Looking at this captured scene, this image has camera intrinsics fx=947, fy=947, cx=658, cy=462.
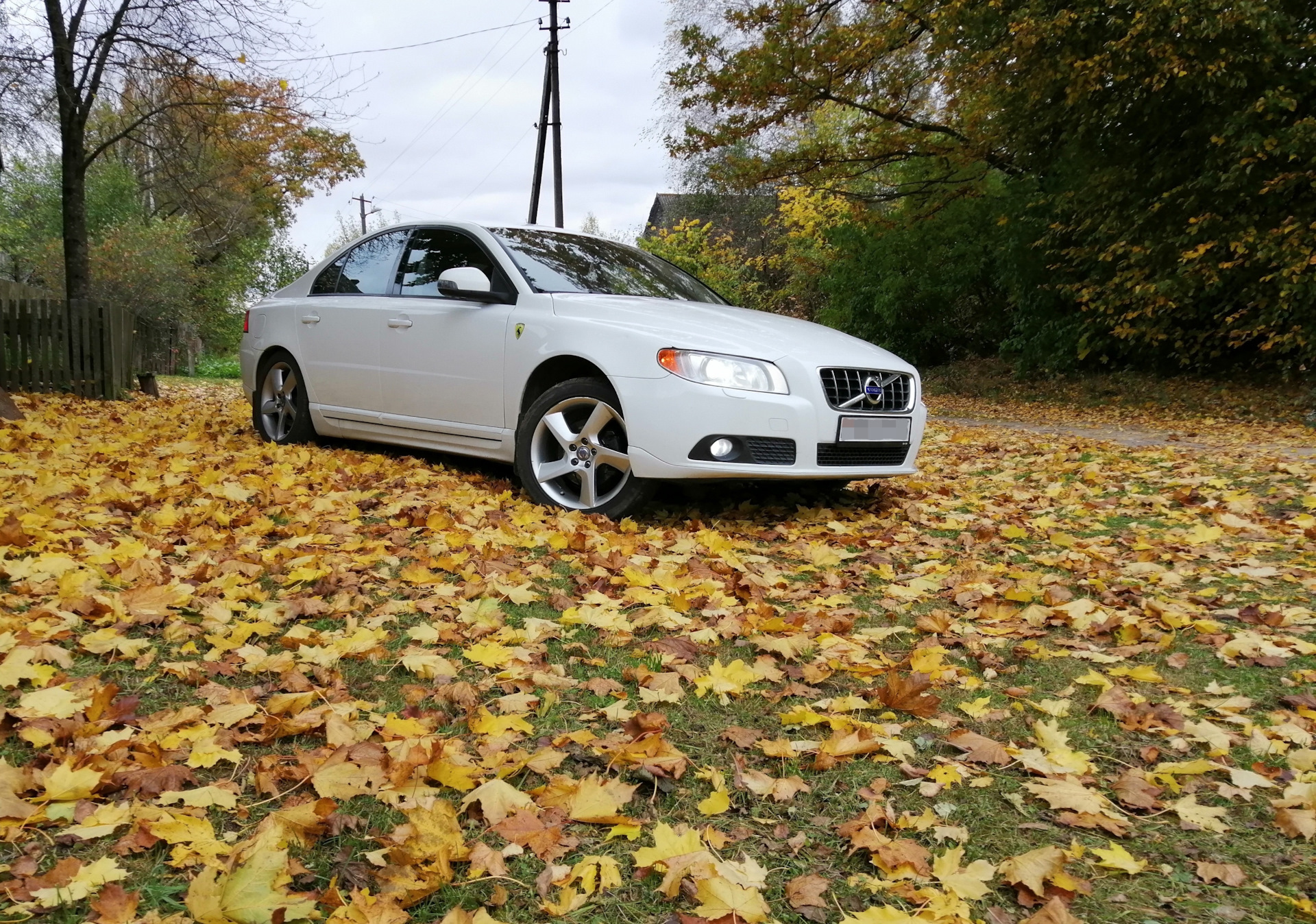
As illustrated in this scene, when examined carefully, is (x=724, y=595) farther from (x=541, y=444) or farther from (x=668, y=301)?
(x=668, y=301)

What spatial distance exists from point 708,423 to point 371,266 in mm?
2999

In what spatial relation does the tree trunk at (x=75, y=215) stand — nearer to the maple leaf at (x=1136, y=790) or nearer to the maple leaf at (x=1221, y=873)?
the maple leaf at (x=1136, y=790)

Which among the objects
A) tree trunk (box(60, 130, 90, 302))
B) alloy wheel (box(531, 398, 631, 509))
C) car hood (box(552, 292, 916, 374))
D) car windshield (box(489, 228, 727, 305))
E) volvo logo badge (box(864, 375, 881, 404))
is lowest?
alloy wheel (box(531, 398, 631, 509))

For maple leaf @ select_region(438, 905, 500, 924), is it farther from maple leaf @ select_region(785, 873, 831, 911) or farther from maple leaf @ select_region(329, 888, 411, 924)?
maple leaf @ select_region(785, 873, 831, 911)

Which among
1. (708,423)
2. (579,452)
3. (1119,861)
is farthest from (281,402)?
(1119,861)

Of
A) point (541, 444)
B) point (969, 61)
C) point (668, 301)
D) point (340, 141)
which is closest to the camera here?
point (541, 444)

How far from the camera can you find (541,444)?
4.94m

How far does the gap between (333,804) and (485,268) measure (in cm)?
395

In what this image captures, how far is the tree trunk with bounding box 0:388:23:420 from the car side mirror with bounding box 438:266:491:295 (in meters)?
4.27

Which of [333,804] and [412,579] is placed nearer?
[333,804]

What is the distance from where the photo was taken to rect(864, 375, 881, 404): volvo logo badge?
15.5ft

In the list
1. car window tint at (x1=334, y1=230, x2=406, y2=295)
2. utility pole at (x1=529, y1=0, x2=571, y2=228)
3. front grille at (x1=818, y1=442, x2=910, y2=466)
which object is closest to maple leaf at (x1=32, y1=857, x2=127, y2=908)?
front grille at (x1=818, y1=442, x2=910, y2=466)

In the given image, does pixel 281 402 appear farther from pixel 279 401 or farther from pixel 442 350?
pixel 442 350

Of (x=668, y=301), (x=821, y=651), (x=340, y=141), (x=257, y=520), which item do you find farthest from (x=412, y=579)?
(x=340, y=141)
